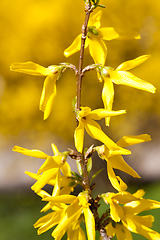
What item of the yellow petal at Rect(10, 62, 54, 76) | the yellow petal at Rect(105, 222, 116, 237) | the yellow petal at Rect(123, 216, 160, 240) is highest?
the yellow petal at Rect(10, 62, 54, 76)

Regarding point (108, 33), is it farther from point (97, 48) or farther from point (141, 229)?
point (141, 229)

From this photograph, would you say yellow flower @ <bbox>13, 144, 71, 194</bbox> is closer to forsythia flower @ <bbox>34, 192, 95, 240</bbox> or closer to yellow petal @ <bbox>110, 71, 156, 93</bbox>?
forsythia flower @ <bbox>34, 192, 95, 240</bbox>

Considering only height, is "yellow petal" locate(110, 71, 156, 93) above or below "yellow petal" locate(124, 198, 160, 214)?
above

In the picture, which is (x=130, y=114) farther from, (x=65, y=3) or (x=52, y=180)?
(x=52, y=180)

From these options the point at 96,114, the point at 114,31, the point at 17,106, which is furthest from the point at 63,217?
the point at 17,106

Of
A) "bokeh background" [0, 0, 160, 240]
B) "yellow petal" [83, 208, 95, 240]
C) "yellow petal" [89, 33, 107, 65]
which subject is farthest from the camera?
"bokeh background" [0, 0, 160, 240]

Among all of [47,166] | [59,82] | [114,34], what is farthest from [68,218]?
[59,82]

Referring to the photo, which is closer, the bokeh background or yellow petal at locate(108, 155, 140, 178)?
yellow petal at locate(108, 155, 140, 178)

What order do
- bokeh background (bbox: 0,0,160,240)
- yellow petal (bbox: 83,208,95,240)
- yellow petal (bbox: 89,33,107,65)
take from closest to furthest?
yellow petal (bbox: 83,208,95,240), yellow petal (bbox: 89,33,107,65), bokeh background (bbox: 0,0,160,240)

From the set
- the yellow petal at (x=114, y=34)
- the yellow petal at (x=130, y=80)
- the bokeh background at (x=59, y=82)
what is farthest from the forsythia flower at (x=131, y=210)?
the bokeh background at (x=59, y=82)

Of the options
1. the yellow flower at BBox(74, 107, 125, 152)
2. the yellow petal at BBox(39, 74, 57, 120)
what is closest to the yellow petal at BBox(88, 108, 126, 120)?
the yellow flower at BBox(74, 107, 125, 152)

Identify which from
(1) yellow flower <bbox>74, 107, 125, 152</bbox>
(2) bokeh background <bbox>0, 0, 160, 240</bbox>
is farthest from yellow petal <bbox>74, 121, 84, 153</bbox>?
(2) bokeh background <bbox>0, 0, 160, 240</bbox>
